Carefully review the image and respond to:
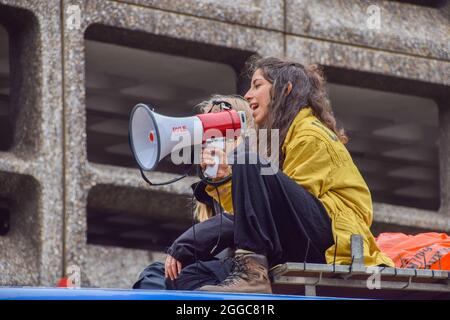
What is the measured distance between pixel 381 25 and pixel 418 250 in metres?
3.98

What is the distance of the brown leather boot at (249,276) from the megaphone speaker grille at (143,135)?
0.69 m

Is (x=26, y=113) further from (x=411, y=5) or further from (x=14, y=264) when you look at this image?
(x=411, y=5)

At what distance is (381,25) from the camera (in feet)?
42.1

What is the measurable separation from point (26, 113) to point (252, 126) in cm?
248

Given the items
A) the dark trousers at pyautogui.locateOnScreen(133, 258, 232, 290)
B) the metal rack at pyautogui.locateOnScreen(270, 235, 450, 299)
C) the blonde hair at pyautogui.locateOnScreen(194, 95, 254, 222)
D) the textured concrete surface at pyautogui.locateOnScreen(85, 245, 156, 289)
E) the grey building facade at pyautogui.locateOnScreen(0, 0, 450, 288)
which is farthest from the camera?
the textured concrete surface at pyautogui.locateOnScreen(85, 245, 156, 289)

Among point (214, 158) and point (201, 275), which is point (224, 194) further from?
point (201, 275)

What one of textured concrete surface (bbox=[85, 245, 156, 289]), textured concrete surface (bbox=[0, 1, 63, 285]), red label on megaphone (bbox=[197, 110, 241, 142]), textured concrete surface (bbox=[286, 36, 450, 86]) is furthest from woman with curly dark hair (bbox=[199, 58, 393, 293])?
textured concrete surface (bbox=[286, 36, 450, 86])

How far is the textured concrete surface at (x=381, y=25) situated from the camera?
40.8 feet

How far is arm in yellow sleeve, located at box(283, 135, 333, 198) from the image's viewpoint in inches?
332

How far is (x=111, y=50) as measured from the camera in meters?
12.5

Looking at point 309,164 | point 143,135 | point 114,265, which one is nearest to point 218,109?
point 143,135

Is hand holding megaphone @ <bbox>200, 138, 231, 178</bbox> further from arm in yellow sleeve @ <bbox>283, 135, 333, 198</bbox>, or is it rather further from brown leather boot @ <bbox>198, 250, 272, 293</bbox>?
brown leather boot @ <bbox>198, 250, 272, 293</bbox>
